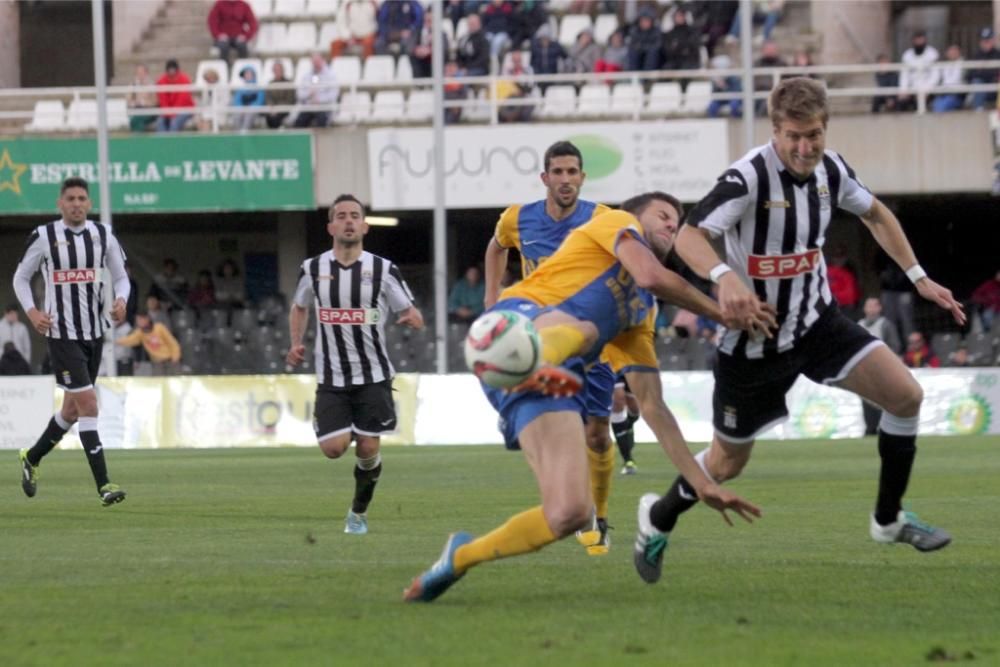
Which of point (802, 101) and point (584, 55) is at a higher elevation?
point (584, 55)

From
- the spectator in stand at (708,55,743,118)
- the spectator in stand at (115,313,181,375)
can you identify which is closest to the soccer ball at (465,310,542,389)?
the spectator in stand at (115,313,181,375)

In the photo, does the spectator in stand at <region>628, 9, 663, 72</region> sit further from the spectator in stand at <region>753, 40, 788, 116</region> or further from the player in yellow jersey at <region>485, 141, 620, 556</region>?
the player in yellow jersey at <region>485, 141, 620, 556</region>

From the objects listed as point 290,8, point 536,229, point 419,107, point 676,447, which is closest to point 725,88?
point 419,107

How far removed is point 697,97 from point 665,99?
0.55 meters

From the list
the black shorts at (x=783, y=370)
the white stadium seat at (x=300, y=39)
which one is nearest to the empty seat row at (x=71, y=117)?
the white stadium seat at (x=300, y=39)

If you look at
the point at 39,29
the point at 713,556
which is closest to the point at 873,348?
the point at 713,556

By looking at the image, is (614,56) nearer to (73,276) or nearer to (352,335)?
(73,276)

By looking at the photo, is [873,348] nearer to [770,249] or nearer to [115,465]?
[770,249]

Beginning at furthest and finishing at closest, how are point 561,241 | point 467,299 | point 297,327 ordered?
point 467,299, point 297,327, point 561,241

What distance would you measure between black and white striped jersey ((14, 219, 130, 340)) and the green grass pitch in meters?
1.34

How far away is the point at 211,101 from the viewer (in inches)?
1217

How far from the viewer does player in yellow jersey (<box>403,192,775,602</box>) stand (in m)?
7.05

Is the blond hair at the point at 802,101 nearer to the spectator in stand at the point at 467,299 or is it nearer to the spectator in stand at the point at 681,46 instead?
the spectator in stand at the point at 467,299

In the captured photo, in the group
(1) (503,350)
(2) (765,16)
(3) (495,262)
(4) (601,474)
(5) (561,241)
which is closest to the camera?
(1) (503,350)
